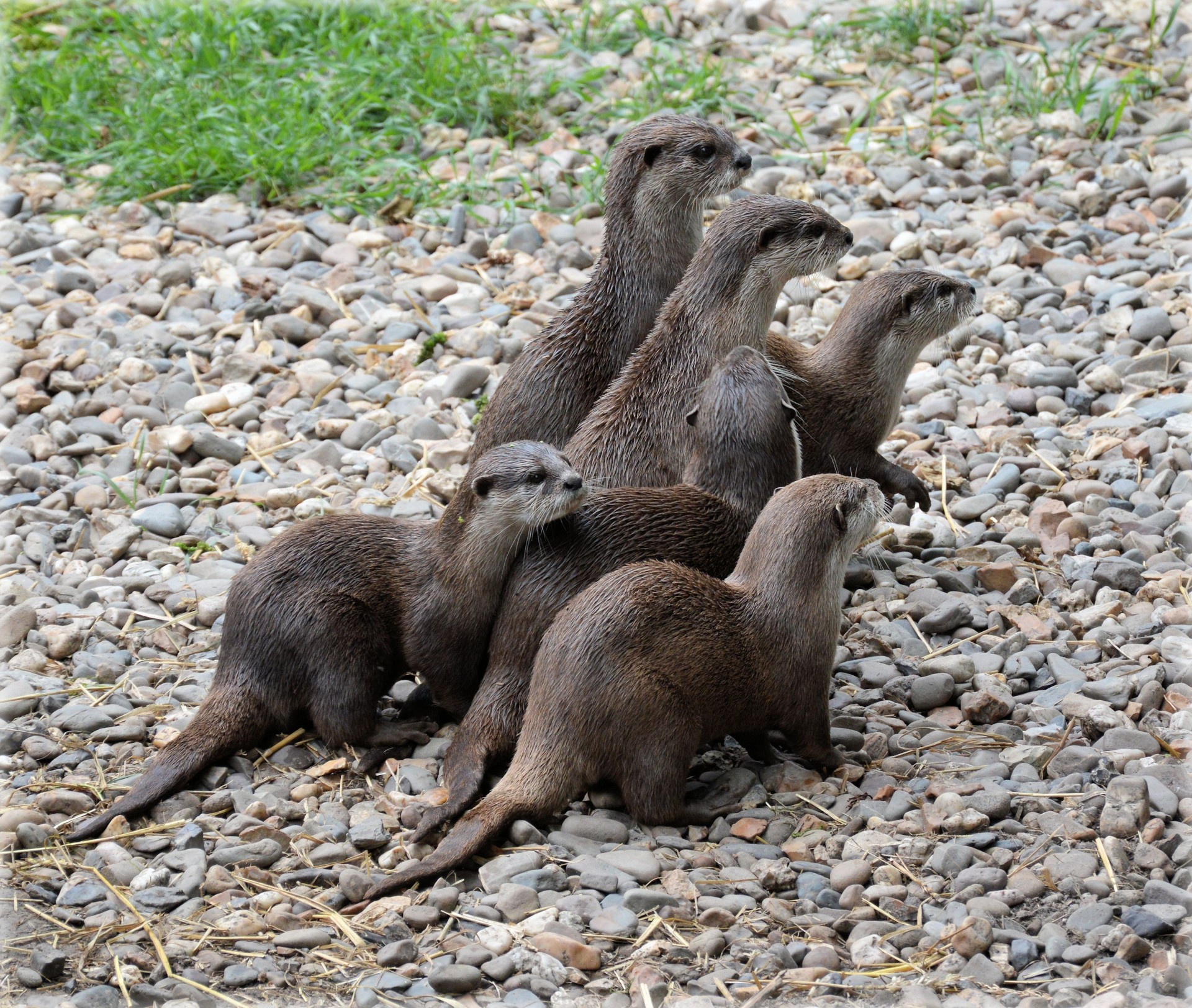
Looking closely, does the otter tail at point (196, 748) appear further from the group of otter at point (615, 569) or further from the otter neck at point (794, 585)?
the otter neck at point (794, 585)

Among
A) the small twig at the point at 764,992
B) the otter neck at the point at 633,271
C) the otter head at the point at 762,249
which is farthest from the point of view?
the otter neck at the point at 633,271

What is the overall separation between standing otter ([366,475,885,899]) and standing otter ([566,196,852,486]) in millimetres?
516

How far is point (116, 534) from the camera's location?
13.8 feet

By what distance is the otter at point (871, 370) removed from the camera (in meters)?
4.01

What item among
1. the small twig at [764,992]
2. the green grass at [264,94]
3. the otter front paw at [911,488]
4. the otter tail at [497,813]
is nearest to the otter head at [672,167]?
the otter front paw at [911,488]

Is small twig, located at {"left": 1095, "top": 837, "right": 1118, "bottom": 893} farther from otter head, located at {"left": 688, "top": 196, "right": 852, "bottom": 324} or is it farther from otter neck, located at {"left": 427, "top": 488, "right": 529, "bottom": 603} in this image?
otter head, located at {"left": 688, "top": 196, "right": 852, "bottom": 324}

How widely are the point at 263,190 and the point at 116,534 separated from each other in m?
2.28

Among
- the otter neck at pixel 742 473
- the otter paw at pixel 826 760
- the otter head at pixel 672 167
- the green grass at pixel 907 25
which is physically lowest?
the otter paw at pixel 826 760

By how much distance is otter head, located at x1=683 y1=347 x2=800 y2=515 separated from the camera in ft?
11.1

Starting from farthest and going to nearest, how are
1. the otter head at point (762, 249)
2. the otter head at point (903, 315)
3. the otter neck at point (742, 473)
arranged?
1. the otter head at point (903, 315)
2. the otter head at point (762, 249)
3. the otter neck at point (742, 473)

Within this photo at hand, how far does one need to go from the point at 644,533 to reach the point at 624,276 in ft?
3.43

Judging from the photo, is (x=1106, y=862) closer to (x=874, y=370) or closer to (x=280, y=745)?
(x=874, y=370)

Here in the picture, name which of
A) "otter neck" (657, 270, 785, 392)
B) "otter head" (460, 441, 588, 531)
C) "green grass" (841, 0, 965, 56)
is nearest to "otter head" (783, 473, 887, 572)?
"otter head" (460, 441, 588, 531)

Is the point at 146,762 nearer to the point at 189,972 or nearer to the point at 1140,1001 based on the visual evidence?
the point at 189,972
